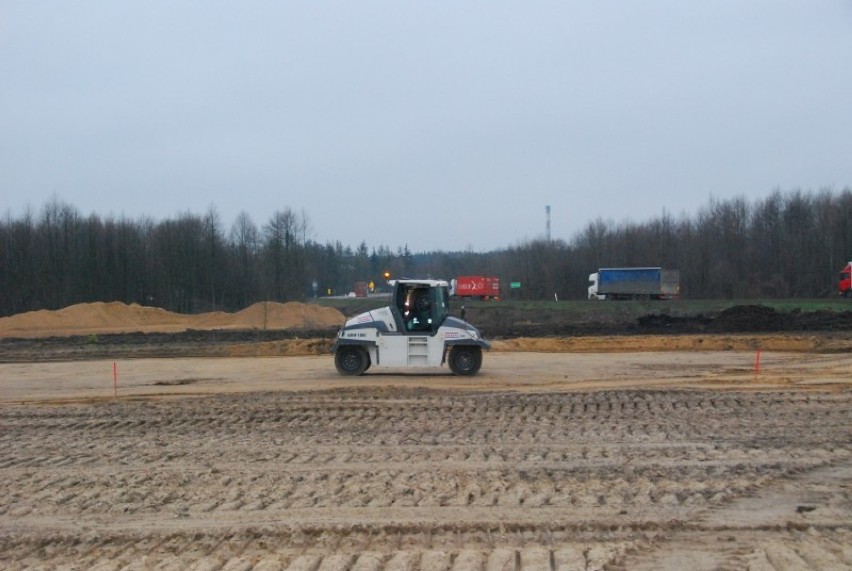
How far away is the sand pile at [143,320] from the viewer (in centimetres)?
4578

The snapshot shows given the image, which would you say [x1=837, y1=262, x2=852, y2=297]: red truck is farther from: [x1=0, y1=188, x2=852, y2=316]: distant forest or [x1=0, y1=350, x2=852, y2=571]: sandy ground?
[x1=0, y1=350, x2=852, y2=571]: sandy ground

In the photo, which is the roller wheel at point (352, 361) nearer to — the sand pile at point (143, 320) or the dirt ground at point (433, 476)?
the dirt ground at point (433, 476)

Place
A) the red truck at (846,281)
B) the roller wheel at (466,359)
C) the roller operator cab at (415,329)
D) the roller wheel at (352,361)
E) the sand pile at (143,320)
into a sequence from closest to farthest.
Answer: the roller operator cab at (415,329) < the roller wheel at (466,359) < the roller wheel at (352,361) < the sand pile at (143,320) < the red truck at (846,281)

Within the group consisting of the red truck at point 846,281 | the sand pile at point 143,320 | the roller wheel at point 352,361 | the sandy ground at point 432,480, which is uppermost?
the red truck at point 846,281

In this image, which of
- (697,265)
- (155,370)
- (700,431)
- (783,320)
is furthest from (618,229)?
(700,431)

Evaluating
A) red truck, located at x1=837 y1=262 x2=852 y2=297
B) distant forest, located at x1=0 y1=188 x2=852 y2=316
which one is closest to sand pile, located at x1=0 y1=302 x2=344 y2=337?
distant forest, located at x1=0 y1=188 x2=852 y2=316

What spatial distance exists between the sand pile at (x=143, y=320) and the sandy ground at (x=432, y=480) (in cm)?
3029

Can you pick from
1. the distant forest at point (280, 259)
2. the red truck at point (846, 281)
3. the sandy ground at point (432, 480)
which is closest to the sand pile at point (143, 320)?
the distant forest at point (280, 259)

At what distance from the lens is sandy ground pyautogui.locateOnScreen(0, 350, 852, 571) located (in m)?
6.78

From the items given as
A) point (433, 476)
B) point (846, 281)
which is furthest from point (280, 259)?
point (433, 476)

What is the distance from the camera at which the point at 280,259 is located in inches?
2763

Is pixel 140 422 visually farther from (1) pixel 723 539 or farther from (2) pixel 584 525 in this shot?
(1) pixel 723 539

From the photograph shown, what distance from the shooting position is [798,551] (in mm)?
6605

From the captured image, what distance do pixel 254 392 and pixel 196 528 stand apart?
416 inches
